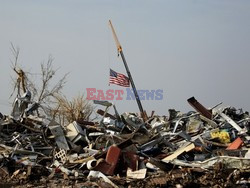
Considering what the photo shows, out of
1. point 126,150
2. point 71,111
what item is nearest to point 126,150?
point 126,150

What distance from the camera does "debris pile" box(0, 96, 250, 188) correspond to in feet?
23.4

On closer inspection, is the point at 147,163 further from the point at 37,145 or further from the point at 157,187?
the point at 37,145

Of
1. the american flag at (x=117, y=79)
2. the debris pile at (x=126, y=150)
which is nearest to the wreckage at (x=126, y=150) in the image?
the debris pile at (x=126, y=150)

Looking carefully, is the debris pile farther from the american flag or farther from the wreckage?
the american flag

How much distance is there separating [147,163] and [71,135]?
2.43 m

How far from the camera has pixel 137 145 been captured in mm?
8711

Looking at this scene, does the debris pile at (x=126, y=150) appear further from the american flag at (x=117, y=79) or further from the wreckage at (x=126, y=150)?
the american flag at (x=117, y=79)

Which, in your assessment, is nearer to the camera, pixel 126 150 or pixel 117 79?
pixel 126 150

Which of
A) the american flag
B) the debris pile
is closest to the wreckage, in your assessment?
the debris pile

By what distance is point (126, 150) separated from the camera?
814 centimetres

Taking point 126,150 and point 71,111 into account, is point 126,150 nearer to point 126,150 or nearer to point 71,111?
point 126,150

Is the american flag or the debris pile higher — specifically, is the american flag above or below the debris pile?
above

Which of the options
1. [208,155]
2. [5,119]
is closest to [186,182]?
→ [208,155]

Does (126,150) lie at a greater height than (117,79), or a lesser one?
lesser
